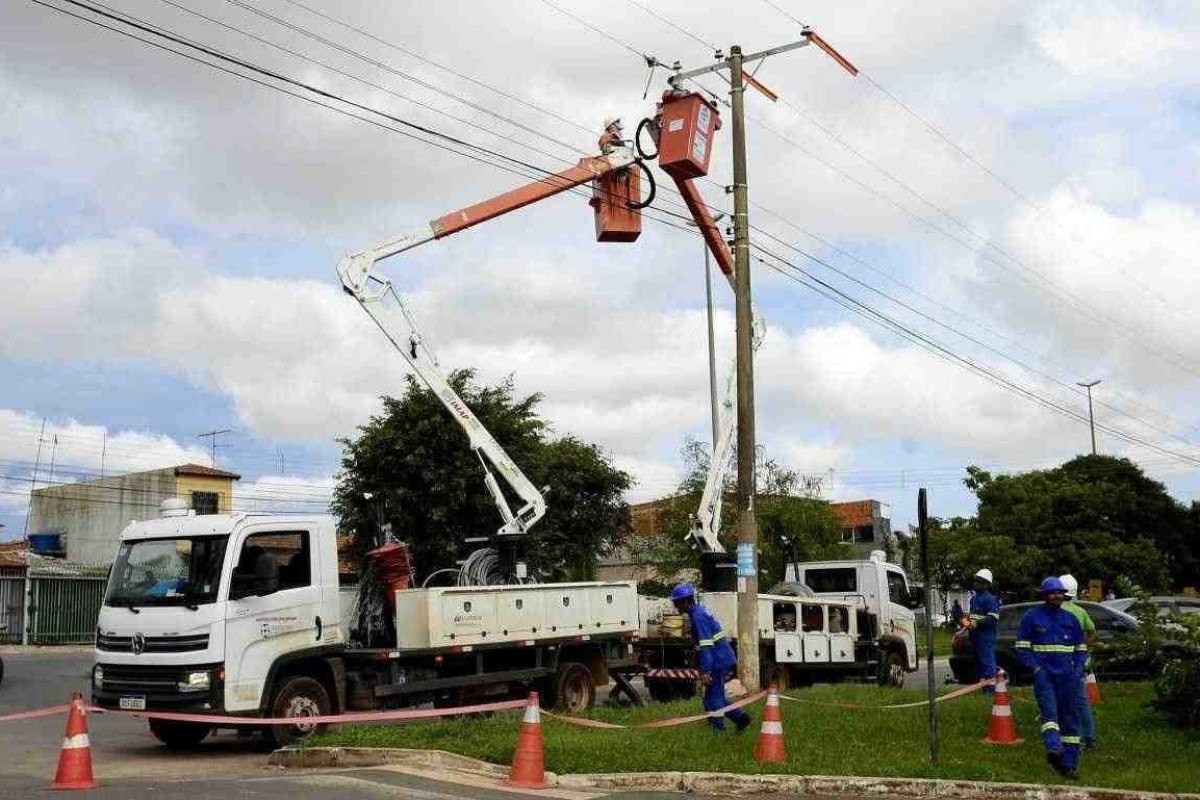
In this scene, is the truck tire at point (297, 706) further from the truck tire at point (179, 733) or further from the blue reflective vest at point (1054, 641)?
the blue reflective vest at point (1054, 641)

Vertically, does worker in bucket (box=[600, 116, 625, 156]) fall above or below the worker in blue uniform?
above

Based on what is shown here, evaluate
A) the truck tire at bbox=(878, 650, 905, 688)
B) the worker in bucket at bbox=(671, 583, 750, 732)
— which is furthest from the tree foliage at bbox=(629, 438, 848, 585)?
the worker in bucket at bbox=(671, 583, 750, 732)

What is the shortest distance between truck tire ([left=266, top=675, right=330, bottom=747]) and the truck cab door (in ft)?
0.75

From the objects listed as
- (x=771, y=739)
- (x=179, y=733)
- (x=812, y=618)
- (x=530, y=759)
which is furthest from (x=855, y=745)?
(x=812, y=618)

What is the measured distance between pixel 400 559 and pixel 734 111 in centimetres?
811

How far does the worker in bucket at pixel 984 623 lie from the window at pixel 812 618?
3649 mm

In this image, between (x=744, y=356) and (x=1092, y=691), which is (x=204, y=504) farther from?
(x=1092, y=691)

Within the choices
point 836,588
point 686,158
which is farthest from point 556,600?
point 836,588

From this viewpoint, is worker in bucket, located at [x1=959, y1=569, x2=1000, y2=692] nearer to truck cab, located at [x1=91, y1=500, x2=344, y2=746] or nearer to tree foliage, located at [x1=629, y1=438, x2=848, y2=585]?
truck cab, located at [x1=91, y1=500, x2=344, y2=746]

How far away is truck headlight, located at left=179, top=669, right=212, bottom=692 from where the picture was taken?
12258 mm

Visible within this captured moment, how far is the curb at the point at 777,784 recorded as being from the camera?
9633 mm

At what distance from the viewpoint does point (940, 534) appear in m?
47.2

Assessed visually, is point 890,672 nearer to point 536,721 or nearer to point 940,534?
point 536,721

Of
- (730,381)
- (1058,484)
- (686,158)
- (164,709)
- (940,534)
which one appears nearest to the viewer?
(164,709)
